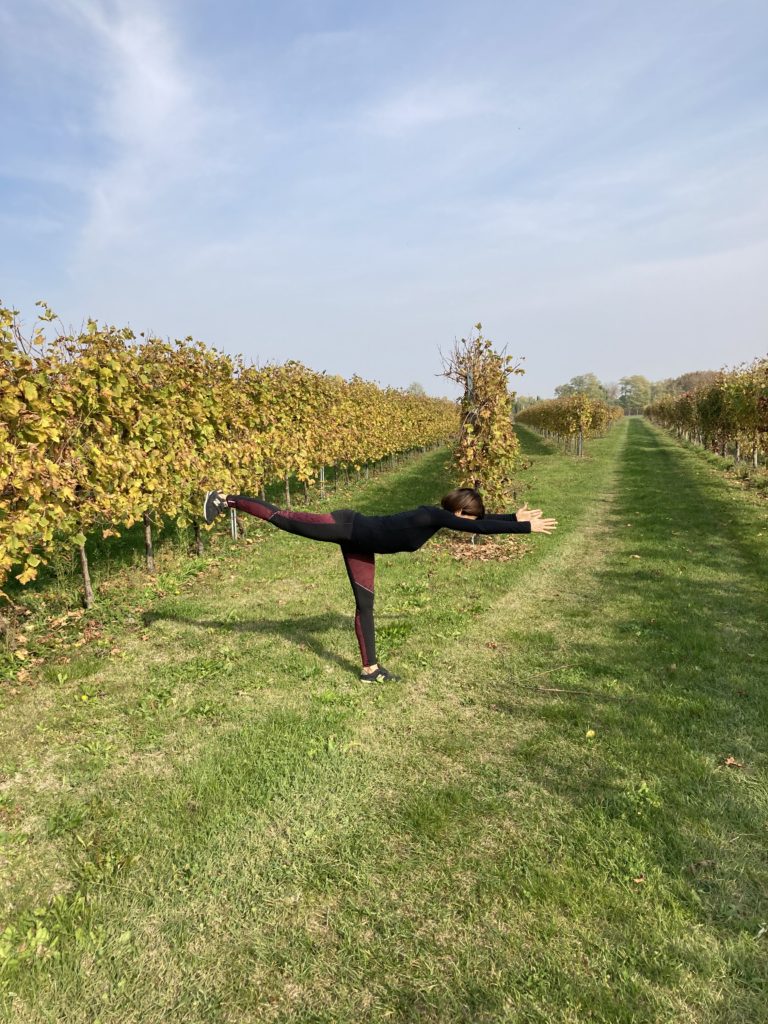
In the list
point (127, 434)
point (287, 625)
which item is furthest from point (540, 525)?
point (127, 434)

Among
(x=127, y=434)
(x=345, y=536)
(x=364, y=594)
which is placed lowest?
(x=364, y=594)

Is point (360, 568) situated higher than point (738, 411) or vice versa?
point (738, 411)

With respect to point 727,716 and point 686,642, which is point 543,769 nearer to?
point 727,716

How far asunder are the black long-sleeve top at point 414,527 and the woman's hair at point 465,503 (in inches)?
5.0

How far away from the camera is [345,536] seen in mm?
5383

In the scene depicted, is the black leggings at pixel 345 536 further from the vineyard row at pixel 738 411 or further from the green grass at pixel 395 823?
the vineyard row at pixel 738 411

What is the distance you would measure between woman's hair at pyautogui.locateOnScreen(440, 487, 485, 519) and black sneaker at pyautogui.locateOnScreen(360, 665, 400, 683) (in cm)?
187

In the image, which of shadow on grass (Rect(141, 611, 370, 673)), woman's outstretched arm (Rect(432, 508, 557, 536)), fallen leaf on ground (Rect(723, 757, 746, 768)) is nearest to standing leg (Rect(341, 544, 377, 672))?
shadow on grass (Rect(141, 611, 370, 673))

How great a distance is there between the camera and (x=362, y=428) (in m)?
20.4

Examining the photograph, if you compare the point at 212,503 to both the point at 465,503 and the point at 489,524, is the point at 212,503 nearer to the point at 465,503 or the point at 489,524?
the point at 465,503

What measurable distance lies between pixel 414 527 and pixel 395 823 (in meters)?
2.46

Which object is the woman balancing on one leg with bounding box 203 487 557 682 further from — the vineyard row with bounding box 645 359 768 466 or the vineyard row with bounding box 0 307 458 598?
the vineyard row with bounding box 645 359 768 466

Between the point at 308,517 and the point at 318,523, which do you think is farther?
the point at 308,517

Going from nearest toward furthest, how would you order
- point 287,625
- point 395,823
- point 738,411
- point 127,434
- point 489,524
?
point 395,823 < point 489,524 < point 287,625 < point 127,434 < point 738,411
